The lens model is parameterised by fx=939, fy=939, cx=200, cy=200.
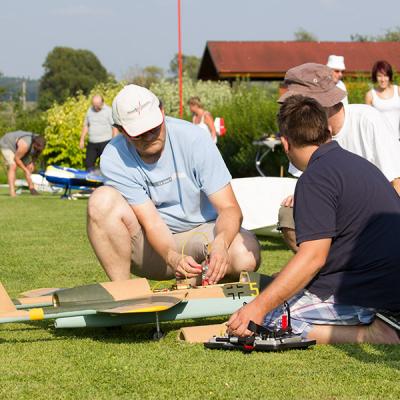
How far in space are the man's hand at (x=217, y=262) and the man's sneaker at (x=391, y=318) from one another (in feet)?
2.76

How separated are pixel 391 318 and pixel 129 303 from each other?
46.7 inches

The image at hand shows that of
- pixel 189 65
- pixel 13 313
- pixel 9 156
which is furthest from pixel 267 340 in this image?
pixel 189 65

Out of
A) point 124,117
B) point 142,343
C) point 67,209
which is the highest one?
point 124,117

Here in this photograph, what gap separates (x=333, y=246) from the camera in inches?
160

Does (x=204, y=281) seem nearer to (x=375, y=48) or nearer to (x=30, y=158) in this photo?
(x=30, y=158)

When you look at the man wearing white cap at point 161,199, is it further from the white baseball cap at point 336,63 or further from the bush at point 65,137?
the bush at point 65,137

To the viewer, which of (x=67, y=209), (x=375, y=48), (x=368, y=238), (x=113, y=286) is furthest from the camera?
(x=375, y=48)

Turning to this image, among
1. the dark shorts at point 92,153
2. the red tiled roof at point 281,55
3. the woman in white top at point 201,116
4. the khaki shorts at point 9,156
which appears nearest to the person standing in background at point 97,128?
the dark shorts at point 92,153

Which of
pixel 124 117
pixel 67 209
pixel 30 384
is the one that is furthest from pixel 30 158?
pixel 30 384

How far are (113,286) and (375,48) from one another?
3225 cm

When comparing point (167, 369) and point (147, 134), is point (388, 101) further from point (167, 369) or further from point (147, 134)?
Answer: point (167, 369)

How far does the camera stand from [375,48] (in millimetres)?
35438

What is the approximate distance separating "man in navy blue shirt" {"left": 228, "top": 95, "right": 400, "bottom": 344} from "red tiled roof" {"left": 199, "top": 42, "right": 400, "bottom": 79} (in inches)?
1156

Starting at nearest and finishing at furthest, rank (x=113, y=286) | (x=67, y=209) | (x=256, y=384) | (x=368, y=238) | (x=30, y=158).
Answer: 1. (x=256, y=384)
2. (x=368, y=238)
3. (x=113, y=286)
4. (x=67, y=209)
5. (x=30, y=158)
